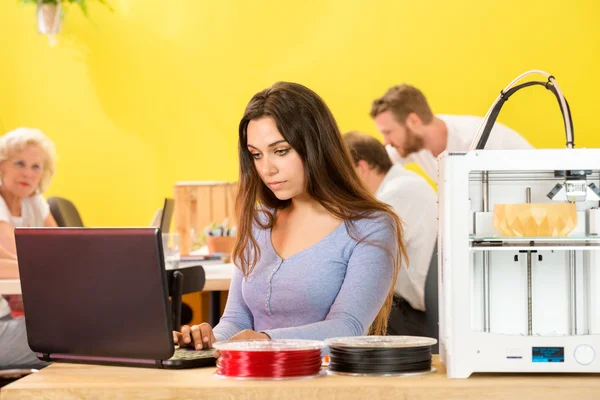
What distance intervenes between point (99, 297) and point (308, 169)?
72 cm

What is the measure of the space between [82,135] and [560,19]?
10.7ft

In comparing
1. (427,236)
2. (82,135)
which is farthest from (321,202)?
(82,135)

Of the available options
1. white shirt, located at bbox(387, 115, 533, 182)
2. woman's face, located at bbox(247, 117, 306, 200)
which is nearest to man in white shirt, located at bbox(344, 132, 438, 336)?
white shirt, located at bbox(387, 115, 533, 182)

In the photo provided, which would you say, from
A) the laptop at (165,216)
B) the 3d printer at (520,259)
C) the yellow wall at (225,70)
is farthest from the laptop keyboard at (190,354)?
the yellow wall at (225,70)

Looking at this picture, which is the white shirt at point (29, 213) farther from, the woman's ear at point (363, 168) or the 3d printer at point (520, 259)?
the 3d printer at point (520, 259)

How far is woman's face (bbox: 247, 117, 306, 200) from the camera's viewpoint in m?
2.16

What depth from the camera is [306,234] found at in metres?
2.28

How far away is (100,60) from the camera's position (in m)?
5.95

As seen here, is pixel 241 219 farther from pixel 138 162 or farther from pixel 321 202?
pixel 138 162

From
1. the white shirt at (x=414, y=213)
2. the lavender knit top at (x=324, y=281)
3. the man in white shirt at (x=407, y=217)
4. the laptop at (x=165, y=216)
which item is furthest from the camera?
the laptop at (x=165, y=216)

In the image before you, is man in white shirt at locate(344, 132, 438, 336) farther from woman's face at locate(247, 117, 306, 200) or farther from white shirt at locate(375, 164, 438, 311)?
woman's face at locate(247, 117, 306, 200)

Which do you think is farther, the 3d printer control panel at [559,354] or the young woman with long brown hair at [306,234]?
the young woman with long brown hair at [306,234]

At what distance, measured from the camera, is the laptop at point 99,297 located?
5.23 feet

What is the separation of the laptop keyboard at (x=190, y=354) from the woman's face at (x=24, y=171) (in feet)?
10.0
